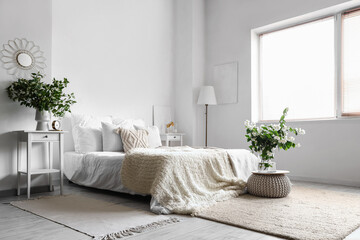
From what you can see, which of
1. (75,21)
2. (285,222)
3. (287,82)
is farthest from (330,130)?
(75,21)

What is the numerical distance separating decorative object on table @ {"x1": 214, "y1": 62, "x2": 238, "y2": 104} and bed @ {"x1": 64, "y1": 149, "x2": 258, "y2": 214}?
197 centimetres

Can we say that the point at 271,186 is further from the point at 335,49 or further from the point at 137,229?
the point at 335,49

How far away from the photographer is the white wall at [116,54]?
14.3 feet

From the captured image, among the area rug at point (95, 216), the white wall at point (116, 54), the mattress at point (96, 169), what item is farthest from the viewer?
the white wall at point (116, 54)

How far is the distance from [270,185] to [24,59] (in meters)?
2.99

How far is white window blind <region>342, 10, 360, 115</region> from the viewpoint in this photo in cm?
425

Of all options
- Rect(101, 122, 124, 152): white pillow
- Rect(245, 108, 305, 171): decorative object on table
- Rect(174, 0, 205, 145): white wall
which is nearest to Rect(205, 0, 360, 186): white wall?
Rect(174, 0, 205, 145): white wall

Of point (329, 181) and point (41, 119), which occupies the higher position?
point (41, 119)

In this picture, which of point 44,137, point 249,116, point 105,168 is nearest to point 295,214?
point 105,168

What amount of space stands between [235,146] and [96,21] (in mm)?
3021

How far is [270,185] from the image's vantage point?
3.10 meters

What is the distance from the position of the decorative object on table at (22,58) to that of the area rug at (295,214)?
253 centimetres

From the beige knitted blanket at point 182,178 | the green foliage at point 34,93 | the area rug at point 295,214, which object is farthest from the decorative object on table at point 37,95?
the area rug at point 295,214

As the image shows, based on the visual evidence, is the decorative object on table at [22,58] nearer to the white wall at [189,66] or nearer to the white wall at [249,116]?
the white wall at [189,66]
